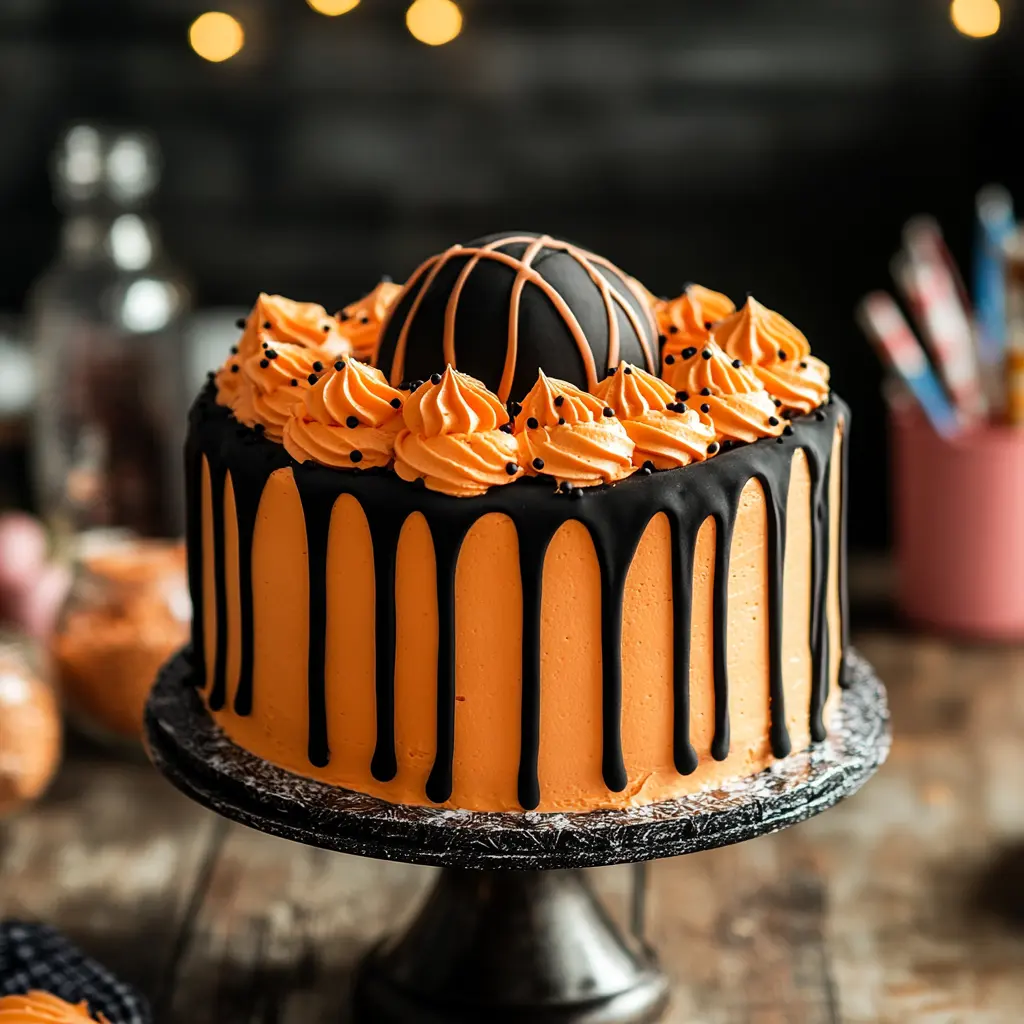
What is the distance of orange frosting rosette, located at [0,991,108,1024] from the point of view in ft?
4.94

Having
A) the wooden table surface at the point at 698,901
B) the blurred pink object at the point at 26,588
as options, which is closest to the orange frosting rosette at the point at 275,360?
the wooden table surface at the point at 698,901

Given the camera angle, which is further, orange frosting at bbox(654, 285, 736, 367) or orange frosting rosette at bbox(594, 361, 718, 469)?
orange frosting at bbox(654, 285, 736, 367)

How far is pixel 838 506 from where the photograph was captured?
5.20ft

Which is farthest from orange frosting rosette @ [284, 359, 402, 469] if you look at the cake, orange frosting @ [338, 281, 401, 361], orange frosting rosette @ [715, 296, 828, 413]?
orange frosting rosette @ [715, 296, 828, 413]

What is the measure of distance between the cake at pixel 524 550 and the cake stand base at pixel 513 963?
0.34 metres

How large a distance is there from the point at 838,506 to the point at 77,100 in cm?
220

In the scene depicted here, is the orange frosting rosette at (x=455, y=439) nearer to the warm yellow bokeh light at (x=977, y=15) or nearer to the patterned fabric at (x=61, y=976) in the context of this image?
the patterned fabric at (x=61, y=976)

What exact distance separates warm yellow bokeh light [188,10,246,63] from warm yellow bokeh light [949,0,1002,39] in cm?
138

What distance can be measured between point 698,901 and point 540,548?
33.1 inches

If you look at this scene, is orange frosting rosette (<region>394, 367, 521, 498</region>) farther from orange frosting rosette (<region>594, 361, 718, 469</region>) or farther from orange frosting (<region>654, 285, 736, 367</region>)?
orange frosting (<region>654, 285, 736, 367</region>)

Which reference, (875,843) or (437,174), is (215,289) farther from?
(875,843)

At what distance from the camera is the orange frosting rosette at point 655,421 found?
1.40m

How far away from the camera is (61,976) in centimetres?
169

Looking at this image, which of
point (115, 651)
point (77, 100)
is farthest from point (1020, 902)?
point (77, 100)
